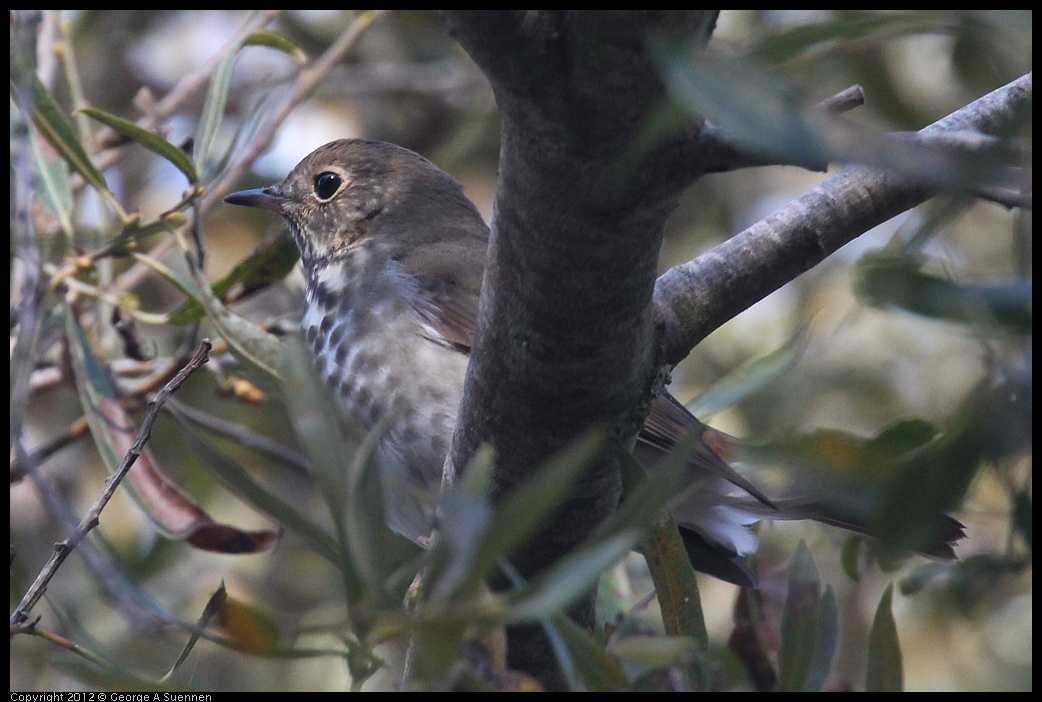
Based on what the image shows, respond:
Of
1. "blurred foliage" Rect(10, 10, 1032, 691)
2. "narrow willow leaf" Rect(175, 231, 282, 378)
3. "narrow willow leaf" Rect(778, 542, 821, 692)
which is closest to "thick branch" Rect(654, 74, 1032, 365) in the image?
"blurred foliage" Rect(10, 10, 1032, 691)

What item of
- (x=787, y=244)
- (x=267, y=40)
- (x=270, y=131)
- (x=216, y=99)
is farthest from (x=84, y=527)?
(x=270, y=131)

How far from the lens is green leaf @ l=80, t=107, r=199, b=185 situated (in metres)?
2.75

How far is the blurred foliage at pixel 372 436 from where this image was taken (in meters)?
1.15

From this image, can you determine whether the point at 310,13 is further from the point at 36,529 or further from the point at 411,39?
the point at 36,529

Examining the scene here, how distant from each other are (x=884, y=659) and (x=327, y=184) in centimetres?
299

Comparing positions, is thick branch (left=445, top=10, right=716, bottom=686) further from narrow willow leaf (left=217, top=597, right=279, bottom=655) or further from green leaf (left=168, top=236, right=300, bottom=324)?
green leaf (left=168, top=236, right=300, bottom=324)

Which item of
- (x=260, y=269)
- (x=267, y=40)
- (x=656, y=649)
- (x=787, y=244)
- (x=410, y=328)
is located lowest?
(x=410, y=328)

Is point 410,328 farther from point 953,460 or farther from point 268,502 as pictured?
point 953,460

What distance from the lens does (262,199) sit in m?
4.05

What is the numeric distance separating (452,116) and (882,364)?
281 cm

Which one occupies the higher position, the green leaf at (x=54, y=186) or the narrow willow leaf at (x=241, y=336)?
the green leaf at (x=54, y=186)

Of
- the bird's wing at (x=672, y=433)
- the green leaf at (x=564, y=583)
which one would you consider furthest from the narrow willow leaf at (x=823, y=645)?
the bird's wing at (x=672, y=433)

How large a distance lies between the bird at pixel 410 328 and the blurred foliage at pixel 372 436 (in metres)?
0.21

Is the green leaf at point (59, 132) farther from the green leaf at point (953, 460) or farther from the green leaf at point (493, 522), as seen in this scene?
the green leaf at point (953, 460)
